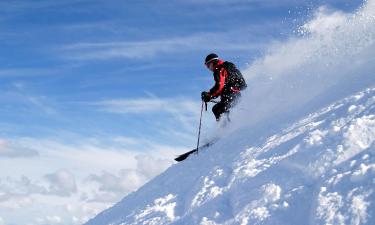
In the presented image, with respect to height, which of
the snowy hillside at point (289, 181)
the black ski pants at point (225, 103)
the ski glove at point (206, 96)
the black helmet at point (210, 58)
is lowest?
the snowy hillside at point (289, 181)

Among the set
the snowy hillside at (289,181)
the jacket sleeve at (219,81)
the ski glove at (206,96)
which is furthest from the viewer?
the ski glove at (206,96)

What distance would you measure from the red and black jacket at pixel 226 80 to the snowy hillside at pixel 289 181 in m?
3.41

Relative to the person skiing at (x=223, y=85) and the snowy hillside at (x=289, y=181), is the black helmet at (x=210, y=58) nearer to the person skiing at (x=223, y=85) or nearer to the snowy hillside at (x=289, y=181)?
the person skiing at (x=223, y=85)

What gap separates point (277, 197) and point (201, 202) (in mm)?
1878

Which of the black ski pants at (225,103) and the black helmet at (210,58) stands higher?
the black helmet at (210,58)

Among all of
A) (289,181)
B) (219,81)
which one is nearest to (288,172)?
(289,181)

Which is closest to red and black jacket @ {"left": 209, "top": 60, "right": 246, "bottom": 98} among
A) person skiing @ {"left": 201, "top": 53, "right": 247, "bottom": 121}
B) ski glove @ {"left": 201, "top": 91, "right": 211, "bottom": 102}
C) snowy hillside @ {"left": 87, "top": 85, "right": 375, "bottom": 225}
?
person skiing @ {"left": 201, "top": 53, "right": 247, "bottom": 121}

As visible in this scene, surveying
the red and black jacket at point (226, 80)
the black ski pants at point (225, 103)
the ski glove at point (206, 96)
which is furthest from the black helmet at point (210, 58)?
the black ski pants at point (225, 103)

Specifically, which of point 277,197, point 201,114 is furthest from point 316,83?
point 277,197

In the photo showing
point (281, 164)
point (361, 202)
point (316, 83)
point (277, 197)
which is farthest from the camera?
point (316, 83)

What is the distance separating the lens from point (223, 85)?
616 inches

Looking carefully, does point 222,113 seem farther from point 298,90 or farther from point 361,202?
point 361,202

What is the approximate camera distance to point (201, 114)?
16.5 metres

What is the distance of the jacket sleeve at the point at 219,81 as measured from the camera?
610 inches
